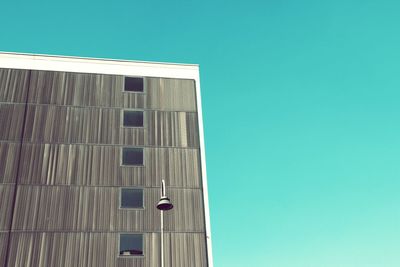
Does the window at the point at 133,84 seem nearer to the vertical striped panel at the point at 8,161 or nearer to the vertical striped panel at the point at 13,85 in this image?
the vertical striped panel at the point at 13,85

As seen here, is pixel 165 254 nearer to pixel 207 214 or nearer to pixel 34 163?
pixel 207 214

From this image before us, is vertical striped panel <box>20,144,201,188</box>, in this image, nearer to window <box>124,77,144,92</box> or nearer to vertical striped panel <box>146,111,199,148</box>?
vertical striped panel <box>146,111,199,148</box>

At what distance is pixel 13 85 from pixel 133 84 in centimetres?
949

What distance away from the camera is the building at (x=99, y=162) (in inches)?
1024

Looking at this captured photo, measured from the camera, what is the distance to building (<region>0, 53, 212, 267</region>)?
2602 centimetres

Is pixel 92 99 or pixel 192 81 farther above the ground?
pixel 192 81

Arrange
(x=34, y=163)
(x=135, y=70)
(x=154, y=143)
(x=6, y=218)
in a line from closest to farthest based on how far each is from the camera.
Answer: (x=6, y=218) → (x=34, y=163) → (x=154, y=143) → (x=135, y=70)

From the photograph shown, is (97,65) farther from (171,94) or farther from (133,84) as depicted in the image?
(171,94)

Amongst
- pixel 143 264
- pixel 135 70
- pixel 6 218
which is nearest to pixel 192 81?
pixel 135 70

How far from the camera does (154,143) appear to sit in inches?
1195

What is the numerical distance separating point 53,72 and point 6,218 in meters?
12.4

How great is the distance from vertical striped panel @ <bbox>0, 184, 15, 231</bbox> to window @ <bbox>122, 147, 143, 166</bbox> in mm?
8056

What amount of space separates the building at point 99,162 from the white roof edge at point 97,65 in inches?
3.4

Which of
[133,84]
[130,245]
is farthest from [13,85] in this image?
[130,245]
